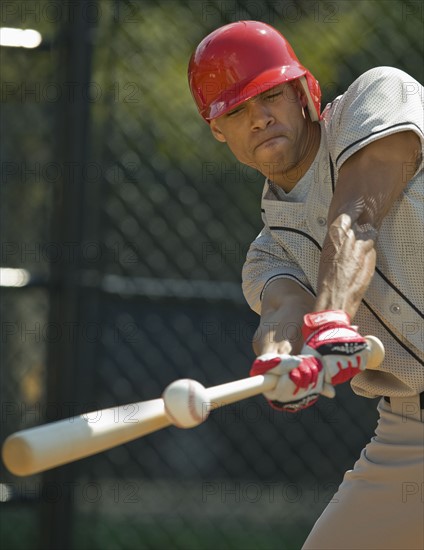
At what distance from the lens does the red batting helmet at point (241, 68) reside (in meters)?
2.76

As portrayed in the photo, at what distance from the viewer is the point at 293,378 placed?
1995mm

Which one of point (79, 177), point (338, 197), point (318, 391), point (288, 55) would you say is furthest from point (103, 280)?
point (318, 391)

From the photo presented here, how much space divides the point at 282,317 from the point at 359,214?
18.3 inches

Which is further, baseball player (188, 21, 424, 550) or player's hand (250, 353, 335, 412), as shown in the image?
baseball player (188, 21, 424, 550)

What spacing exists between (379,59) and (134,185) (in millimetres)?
1213

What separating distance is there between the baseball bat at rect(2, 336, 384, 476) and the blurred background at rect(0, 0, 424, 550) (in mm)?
2066

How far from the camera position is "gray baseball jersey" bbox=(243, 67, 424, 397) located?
248 cm

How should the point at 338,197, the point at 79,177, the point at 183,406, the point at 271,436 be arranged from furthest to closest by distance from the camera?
the point at 271,436 < the point at 79,177 < the point at 338,197 < the point at 183,406

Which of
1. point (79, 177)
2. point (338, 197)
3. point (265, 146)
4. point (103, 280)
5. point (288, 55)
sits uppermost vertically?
point (79, 177)

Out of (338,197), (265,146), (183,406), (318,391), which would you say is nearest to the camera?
(183,406)

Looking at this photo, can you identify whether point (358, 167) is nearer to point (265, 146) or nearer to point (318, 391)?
point (265, 146)

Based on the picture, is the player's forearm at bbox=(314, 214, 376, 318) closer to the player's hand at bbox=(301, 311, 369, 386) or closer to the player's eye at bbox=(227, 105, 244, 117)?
the player's hand at bbox=(301, 311, 369, 386)

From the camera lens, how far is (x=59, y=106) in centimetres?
411

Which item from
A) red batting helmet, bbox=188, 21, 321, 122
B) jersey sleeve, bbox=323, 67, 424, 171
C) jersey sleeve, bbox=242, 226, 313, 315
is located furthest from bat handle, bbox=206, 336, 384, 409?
red batting helmet, bbox=188, 21, 321, 122
